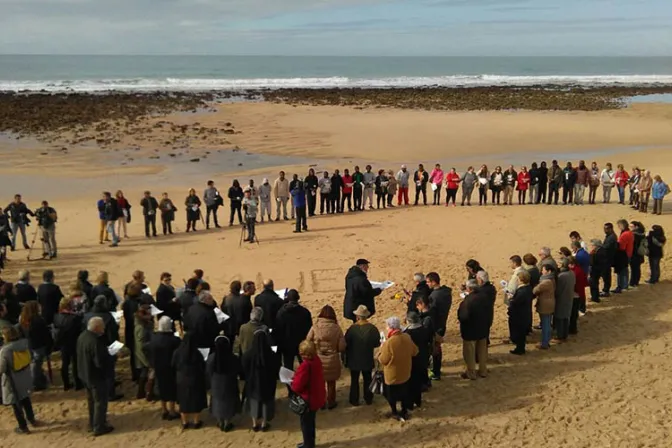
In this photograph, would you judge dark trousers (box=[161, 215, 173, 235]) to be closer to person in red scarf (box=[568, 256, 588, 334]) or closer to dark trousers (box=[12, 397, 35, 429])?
dark trousers (box=[12, 397, 35, 429])

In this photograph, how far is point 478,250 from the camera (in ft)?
50.4

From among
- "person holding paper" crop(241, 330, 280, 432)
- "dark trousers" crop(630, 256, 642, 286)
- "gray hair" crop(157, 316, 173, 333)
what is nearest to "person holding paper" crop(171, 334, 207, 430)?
"gray hair" crop(157, 316, 173, 333)

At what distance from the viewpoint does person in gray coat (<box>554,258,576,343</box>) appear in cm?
988

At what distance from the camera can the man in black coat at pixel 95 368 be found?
25.1ft

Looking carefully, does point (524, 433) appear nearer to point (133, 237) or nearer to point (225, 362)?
point (225, 362)

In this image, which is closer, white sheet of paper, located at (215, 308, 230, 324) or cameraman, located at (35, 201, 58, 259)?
white sheet of paper, located at (215, 308, 230, 324)

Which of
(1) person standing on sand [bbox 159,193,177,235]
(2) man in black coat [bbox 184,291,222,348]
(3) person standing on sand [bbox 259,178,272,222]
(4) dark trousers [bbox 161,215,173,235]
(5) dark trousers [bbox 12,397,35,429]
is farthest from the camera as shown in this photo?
(3) person standing on sand [bbox 259,178,272,222]

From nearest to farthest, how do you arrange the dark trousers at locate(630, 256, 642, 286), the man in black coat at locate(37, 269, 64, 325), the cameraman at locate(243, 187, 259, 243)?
the man in black coat at locate(37, 269, 64, 325) → the dark trousers at locate(630, 256, 642, 286) → the cameraman at locate(243, 187, 259, 243)

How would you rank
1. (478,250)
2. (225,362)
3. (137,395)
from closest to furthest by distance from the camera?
1. (225,362)
2. (137,395)
3. (478,250)

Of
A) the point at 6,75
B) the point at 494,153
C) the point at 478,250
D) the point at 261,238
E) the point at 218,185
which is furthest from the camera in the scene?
the point at 6,75

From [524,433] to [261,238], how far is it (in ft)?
33.0

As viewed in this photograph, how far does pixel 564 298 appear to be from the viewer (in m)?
10.0

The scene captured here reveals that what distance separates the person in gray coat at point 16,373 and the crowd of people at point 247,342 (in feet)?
0.04

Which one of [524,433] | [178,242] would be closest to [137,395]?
[524,433]
